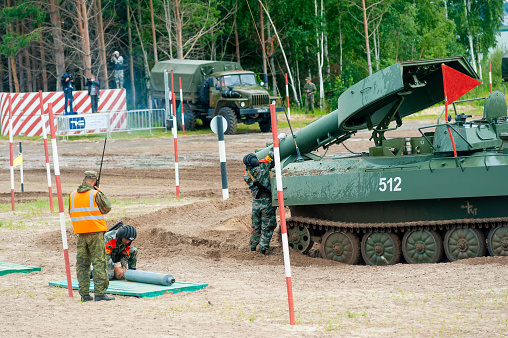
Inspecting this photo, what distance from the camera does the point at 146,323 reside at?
794 cm

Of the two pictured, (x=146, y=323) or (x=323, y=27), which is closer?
(x=146, y=323)

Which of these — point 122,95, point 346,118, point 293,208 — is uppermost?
point 122,95

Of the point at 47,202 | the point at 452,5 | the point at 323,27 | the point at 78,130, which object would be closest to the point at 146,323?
the point at 47,202

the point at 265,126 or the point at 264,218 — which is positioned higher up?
the point at 265,126

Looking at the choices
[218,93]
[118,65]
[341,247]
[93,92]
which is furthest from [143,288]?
[118,65]

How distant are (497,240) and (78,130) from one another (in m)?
22.9

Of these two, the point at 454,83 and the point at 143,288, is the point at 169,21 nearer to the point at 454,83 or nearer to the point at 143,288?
the point at 454,83

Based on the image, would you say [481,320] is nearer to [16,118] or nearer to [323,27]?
[16,118]

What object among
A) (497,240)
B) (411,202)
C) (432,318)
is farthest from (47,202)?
(432,318)

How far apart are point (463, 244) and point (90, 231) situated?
5.17 m

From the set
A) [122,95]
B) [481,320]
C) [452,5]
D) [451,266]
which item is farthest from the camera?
[452,5]

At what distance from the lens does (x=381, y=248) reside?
11242mm

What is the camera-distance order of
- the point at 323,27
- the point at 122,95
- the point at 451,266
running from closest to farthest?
the point at 451,266
the point at 122,95
the point at 323,27

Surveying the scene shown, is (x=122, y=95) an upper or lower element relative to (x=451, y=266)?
upper
